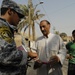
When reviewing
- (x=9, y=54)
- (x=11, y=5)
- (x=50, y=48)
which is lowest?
(x=50, y=48)

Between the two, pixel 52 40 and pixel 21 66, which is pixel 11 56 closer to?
pixel 21 66

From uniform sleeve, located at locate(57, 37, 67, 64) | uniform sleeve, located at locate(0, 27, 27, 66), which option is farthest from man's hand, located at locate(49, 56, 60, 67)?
uniform sleeve, located at locate(0, 27, 27, 66)

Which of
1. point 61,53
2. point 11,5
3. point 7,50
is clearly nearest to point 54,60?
point 61,53

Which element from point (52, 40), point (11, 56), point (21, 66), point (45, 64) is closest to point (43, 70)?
point (45, 64)

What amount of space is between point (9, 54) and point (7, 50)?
5 centimetres

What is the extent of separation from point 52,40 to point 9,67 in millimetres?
1940

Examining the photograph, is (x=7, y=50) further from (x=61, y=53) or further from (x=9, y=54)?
(x=61, y=53)

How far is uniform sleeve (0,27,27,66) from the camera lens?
269 cm

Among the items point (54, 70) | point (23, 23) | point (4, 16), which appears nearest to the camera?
point (4, 16)

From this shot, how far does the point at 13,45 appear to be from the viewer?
2789 millimetres

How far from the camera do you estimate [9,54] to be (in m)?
2.71

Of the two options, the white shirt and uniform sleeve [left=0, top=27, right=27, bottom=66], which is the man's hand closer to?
the white shirt

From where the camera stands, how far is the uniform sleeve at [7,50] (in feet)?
8.83

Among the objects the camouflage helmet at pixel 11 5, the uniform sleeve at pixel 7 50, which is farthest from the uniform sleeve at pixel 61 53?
the uniform sleeve at pixel 7 50
